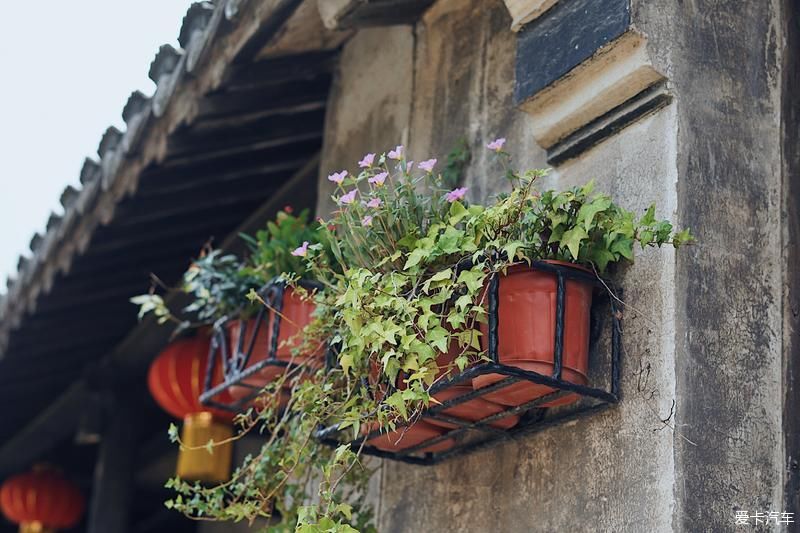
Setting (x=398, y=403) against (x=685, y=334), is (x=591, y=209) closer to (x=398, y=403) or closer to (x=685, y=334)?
(x=685, y=334)

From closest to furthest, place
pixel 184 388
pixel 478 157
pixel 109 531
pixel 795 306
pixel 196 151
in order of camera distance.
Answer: pixel 795 306
pixel 478 157
pixel 196 151
pixel 184 388
pixel 109 531

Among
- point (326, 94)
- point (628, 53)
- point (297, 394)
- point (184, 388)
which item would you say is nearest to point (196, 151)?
point (326, 94)

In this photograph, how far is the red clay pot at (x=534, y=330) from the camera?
303cm

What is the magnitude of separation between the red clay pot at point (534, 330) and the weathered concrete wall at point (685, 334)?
11cm

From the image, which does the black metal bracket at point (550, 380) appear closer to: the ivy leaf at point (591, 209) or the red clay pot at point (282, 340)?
the ivy leaf at point (591, 209)

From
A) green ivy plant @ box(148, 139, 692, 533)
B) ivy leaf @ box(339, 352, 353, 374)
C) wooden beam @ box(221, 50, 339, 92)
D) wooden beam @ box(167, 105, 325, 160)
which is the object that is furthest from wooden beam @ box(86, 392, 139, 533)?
ivy leaf @ box(339, 352, 353, 374)

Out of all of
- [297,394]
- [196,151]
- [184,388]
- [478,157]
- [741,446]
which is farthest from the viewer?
[184,388]

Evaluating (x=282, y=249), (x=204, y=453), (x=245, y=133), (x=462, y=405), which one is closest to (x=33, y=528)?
(x=204, y=453)

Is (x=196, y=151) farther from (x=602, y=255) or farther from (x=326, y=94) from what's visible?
(x=602, y=255)

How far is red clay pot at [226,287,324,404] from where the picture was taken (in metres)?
3.78

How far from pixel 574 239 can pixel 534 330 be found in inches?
8.6

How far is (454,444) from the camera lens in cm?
357

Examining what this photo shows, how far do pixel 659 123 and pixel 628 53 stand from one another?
0.18 metres

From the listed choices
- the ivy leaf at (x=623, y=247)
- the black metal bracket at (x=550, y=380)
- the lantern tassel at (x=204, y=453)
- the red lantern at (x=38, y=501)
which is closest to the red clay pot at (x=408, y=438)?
the black metal bracket at (x=550, y=380)
